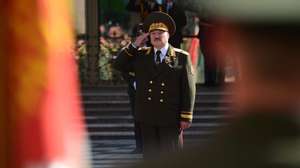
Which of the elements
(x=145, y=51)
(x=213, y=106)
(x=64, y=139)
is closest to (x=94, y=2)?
(x=213, y=106)

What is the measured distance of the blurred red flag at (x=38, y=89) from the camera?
7.98 ft

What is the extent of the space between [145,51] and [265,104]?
7.06 metres

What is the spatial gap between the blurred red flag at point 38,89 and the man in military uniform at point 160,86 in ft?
18.4

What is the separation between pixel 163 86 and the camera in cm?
834

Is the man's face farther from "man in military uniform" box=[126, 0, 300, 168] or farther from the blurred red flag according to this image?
"man in military uniform" box=[126, 0, 300, 168]

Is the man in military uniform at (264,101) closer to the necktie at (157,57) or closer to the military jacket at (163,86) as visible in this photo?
the military jacket at (163,86)

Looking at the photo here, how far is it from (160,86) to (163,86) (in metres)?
0.03

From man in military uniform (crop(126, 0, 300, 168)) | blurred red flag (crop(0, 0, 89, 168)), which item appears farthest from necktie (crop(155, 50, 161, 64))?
man in military uniform (crop(126, 0, 300, 168))

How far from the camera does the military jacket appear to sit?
27.1 feet

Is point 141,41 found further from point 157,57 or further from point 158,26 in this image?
point 157,57

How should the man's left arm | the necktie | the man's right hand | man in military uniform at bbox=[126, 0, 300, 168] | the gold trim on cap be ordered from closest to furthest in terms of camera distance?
1. man in military uniform at bbox=[126, 0, 300, 168]
2. the man's left arm
3. the necktie
4. the gold trim on cap
5. the man's right hand

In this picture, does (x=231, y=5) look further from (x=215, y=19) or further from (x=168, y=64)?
(x=168, y=64)

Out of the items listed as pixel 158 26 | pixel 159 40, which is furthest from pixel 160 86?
pixel 158 26

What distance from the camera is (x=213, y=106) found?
49.6ft
